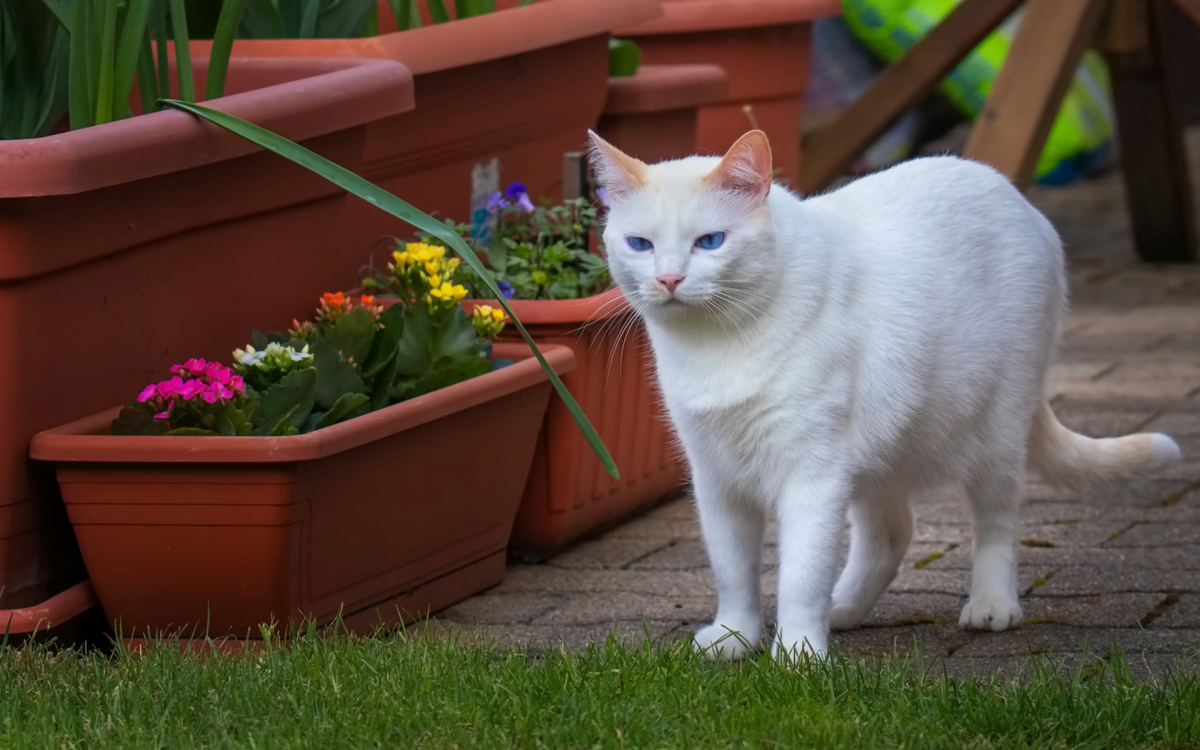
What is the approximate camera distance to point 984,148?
4.90 meters

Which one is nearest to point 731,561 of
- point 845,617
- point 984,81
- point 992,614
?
point 845,617

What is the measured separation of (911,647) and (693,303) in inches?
28.5

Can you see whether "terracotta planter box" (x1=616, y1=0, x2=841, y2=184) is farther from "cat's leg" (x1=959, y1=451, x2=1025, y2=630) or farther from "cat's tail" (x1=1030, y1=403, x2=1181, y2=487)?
"cat's leg" (x1=959, y1=451, x2=1025, y2=630)

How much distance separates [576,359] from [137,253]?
92cm

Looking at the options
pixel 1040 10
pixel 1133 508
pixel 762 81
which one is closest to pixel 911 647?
pixel 1133 508

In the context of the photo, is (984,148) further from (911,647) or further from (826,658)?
(826,658)

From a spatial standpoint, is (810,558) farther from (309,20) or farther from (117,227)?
(309,20)

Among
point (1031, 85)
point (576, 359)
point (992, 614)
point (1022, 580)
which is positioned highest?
point (1031, 85)

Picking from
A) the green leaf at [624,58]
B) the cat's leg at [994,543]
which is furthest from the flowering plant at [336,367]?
the green leaf at [624,58]

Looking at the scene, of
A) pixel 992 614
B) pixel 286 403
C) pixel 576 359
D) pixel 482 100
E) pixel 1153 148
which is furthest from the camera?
pixel 1153 148

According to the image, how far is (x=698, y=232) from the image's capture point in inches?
92.6

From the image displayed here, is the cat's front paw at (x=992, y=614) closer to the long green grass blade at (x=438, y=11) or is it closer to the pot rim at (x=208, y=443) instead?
the pot rim at (x=208, y=443)

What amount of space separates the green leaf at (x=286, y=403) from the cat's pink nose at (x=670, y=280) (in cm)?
60

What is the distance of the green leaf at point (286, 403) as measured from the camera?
2502mm
